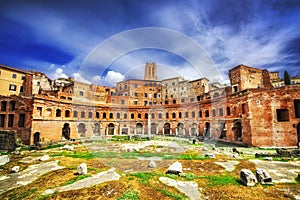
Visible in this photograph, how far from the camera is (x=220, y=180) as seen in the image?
7.66 meters

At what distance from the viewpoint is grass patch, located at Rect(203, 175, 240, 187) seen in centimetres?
724

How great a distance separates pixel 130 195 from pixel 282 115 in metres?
Answer: 21.8

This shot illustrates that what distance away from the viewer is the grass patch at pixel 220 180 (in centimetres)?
724

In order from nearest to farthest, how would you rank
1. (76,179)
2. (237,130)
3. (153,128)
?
(76,179)
(237,130)
(153,128)

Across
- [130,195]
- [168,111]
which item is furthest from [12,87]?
[130,195]

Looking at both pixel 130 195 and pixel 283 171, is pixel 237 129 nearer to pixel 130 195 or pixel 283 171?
pixel 283 171

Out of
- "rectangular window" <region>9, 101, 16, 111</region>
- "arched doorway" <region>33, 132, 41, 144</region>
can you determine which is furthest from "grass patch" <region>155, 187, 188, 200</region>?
"rectangular window" <region>9, 101, 16, 111</region>

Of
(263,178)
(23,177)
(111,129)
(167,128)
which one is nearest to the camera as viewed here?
(263,178)

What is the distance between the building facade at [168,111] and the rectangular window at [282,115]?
11cm

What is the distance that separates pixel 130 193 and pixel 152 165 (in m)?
4.11

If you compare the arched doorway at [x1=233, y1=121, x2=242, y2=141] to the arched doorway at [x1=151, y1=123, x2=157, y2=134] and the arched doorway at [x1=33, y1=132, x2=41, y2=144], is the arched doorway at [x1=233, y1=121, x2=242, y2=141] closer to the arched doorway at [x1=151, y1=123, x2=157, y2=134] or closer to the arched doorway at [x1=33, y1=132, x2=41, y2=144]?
the arched doorway at [x1=151, y1=123, x2=157, y2=134]

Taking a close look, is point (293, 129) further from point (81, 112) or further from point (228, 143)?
point (81, 112)

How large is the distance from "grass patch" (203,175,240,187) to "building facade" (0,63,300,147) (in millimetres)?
13145

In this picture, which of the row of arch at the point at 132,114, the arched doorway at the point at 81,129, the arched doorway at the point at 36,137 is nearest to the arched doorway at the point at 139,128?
the row of arch at the point at 132,114
